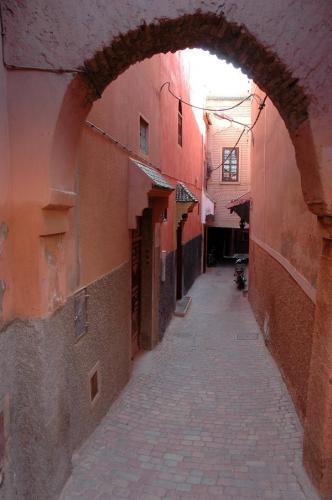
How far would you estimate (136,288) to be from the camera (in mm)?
8023

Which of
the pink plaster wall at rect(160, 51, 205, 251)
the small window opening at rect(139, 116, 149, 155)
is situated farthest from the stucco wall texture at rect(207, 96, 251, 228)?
the small window opening at rect(139, 116, 149, 155)

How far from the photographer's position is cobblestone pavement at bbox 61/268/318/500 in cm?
402

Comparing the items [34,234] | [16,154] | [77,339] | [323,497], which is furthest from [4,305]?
[323,497]

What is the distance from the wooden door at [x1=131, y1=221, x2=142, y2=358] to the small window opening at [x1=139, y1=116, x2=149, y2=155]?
4.32 feet

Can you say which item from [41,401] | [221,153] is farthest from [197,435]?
[221,153]

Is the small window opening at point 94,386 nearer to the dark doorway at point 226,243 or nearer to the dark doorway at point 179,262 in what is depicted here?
the dark doorway at point 179,262

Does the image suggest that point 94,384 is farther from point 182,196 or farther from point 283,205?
point 182,196

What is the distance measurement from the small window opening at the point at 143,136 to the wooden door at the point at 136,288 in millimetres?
1317

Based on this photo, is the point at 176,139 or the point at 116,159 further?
the point at 176,139

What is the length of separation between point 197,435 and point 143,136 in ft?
17.1

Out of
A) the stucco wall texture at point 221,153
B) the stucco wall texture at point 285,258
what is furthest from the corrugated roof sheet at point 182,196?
the stucco wall texture at point 221,153

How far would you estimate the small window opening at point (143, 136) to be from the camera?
24.9ft

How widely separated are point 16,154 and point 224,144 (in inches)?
778

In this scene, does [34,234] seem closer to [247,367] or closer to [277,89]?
[277,89]
